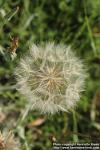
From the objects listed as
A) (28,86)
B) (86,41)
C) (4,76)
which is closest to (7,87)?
(4,76)

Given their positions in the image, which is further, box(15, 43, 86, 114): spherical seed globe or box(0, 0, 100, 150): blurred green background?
box(0, 0, 100, 150): blurred green background

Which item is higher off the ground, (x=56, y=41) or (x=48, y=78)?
(x=56, y=41)

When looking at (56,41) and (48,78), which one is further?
(56,41)

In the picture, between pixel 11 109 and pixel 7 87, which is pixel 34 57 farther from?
pixel 11 109

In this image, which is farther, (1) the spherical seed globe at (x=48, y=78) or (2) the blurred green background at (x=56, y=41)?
(2) the blurred green background at (x=56, y=41)
